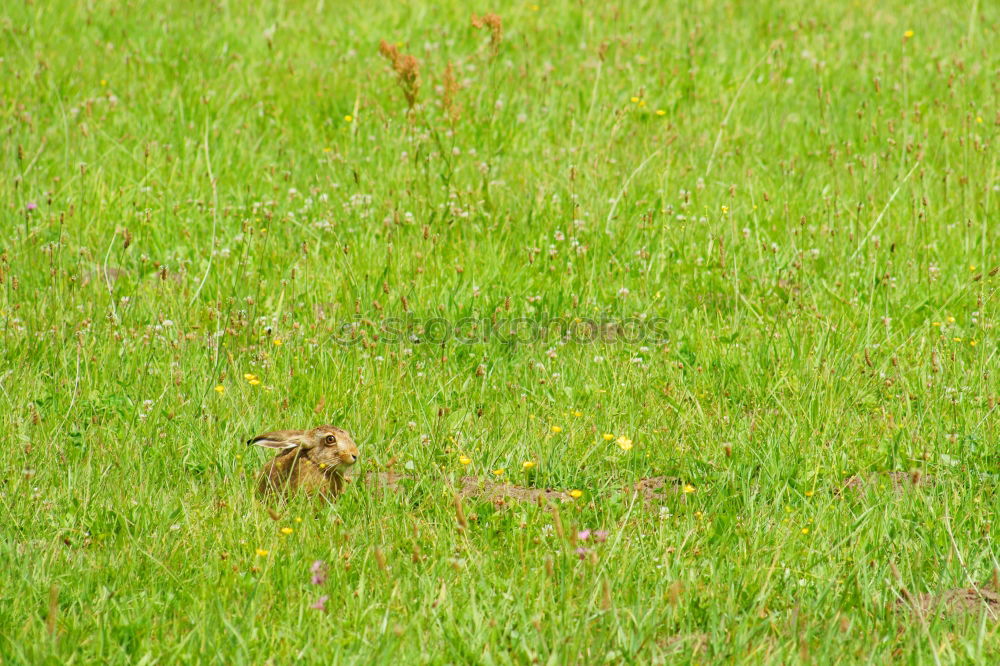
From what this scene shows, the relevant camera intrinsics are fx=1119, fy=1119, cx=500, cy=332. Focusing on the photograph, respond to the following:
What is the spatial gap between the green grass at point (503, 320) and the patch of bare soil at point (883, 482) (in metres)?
0.03

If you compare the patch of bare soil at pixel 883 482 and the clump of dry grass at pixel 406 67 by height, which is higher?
the clump of dry grass at pixel 406 67

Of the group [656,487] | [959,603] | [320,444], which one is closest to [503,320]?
[656,487]

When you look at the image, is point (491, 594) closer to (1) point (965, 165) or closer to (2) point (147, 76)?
(1) point (965, 165)

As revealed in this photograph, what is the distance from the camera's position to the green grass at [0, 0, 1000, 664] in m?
3.46

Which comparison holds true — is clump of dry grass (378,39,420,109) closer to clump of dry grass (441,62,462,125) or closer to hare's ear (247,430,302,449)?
clump of dry grass (441,62,462,125)

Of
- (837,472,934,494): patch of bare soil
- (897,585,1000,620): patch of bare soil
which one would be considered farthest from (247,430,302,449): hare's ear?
(897,585,1000,620): patch of bare soil

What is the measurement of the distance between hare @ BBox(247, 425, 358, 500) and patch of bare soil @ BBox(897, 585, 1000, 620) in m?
2.01

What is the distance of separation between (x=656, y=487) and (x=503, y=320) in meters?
1.59

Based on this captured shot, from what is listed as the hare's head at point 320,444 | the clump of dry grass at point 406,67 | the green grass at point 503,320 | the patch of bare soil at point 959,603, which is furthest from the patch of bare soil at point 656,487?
the clump of dry grass at point 406,67

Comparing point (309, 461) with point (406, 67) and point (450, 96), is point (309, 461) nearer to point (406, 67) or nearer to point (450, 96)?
point (406, 67)

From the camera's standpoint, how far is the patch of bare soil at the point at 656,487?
13.8 feet

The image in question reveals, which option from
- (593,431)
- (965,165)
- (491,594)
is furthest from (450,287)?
(965,165)

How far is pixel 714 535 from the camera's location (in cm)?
392

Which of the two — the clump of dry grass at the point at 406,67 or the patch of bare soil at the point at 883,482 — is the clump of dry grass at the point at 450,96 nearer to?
the clump of dry grass at the point at 406,67
